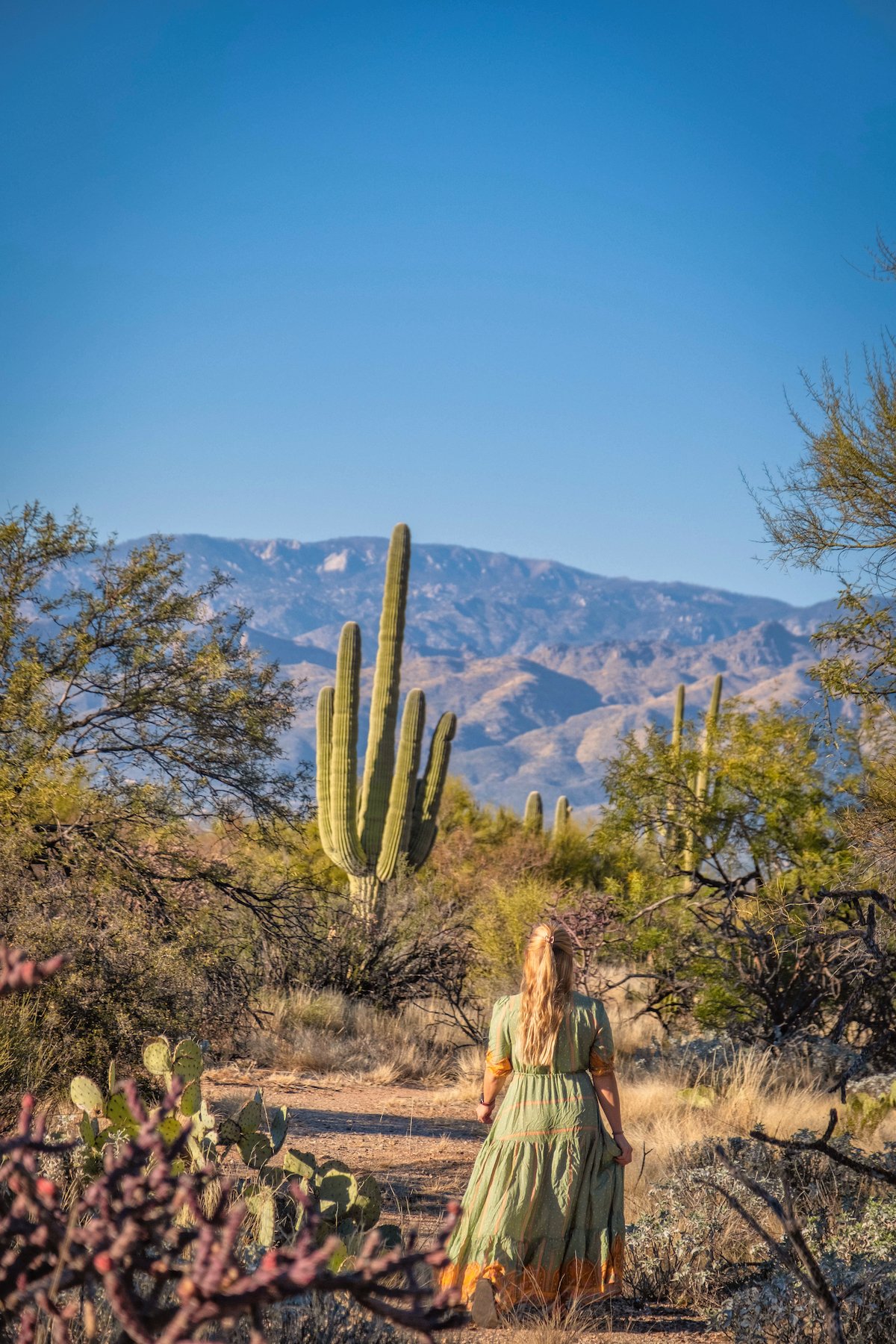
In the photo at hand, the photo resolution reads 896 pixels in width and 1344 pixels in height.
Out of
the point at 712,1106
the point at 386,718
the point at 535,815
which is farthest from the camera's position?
the point at 535,815

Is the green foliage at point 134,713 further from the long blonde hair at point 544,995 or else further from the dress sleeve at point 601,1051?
the dress sleeve at point 601,1051

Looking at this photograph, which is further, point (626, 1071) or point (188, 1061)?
point (626, 1071)

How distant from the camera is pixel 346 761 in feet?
60.4

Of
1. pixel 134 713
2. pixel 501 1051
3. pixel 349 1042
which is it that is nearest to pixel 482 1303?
pixel 501 1051

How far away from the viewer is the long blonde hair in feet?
15.1

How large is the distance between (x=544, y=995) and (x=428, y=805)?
14.6m

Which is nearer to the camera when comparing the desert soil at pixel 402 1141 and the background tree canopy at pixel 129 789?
the desert soil at pixel 402 1141

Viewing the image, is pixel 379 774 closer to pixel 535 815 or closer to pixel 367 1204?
pixel 535 815

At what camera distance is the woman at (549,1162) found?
14.6 ft

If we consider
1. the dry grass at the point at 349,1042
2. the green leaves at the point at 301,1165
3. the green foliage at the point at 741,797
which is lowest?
the dry grass at the point at 349,1042

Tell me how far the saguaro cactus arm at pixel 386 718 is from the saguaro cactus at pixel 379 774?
1 centimetres

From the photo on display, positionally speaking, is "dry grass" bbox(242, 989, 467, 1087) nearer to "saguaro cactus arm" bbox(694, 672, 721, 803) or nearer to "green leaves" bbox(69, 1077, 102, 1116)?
"saguaro cactus arm" bbox(694, 672, 721, 803)

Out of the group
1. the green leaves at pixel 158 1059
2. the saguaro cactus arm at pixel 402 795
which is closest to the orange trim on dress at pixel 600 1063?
the green leaves at pixel 158 1059

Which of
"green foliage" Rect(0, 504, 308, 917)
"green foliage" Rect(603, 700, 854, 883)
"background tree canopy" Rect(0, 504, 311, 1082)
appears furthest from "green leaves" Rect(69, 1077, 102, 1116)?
"green foliage" Rect(603, 700, 854, 883)
